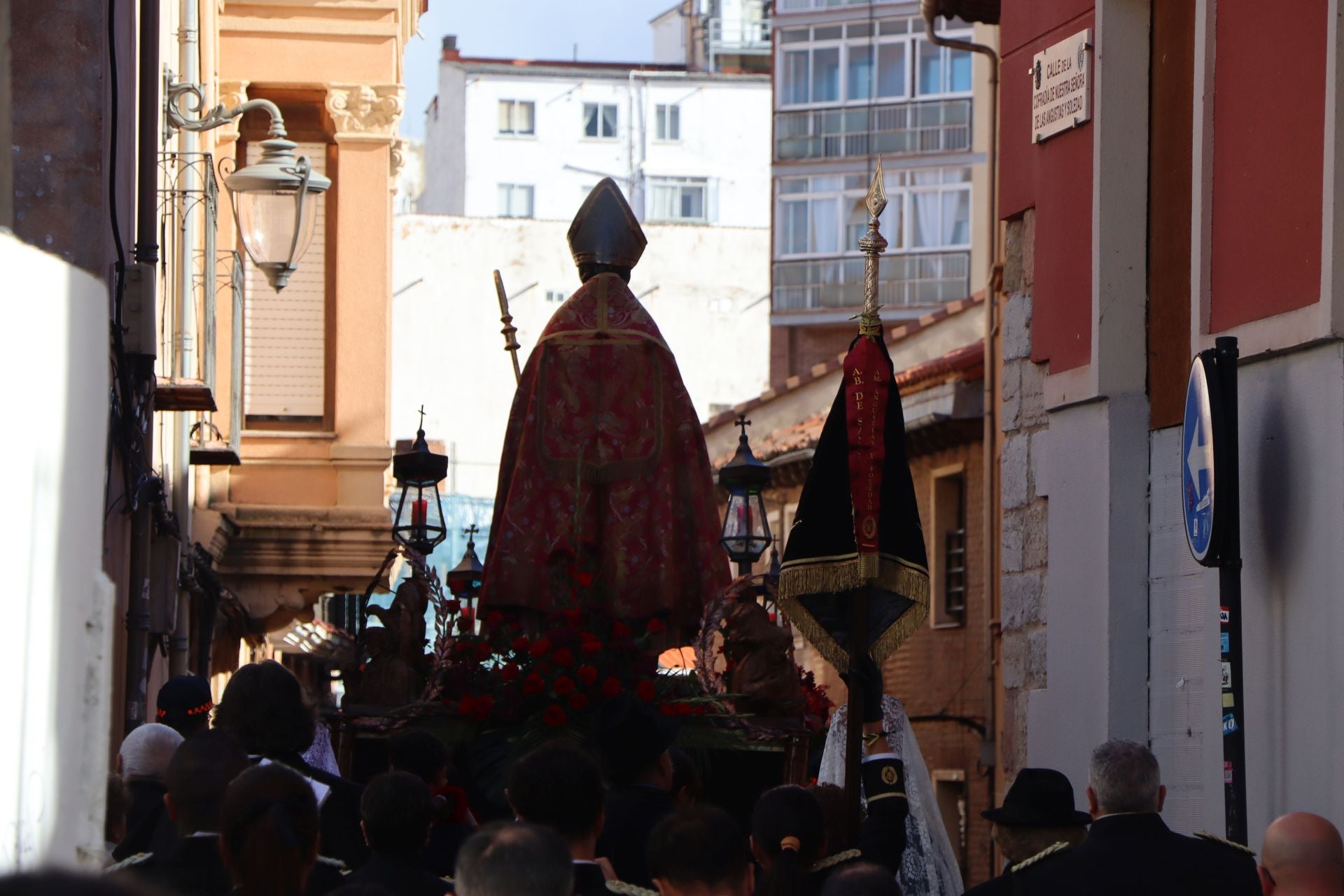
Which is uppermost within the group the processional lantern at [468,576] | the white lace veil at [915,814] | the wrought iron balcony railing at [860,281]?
the wrought iron balcony railing at [860,281]

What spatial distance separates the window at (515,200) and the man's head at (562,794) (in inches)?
2107

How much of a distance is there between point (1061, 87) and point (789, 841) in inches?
221

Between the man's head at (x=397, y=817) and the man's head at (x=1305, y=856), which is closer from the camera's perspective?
the man's head at (x=1305, y=856)

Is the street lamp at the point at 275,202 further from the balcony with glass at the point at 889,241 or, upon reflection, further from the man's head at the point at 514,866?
the balcony with glass at the point at 889,241

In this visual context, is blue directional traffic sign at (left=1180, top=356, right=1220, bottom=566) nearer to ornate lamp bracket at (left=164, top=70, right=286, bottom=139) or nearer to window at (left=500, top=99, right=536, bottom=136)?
ornate lamp bracket at (left=164, top=70, right=286, bottom=139)

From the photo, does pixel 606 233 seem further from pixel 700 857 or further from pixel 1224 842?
pixel 700 857

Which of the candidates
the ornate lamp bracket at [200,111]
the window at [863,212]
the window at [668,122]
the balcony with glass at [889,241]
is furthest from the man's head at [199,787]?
the window at [668,122]

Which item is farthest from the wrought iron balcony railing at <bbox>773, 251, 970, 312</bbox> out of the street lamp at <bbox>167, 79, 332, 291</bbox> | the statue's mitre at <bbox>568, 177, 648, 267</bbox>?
the statue's mitre at <bbox>568, 177, 648, 267</bbox>

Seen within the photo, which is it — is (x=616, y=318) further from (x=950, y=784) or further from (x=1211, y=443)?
(x=950, y=784)

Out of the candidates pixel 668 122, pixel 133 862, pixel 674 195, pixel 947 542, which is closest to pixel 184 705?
pixel 133 862

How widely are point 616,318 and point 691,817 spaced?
5.26m

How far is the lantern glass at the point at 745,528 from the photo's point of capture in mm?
14148

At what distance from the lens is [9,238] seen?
3.68 meters

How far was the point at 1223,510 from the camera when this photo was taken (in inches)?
269
